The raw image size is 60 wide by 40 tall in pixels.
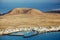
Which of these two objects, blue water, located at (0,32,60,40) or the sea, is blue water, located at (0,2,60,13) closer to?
the sea

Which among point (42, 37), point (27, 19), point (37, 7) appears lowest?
point (42, 37)

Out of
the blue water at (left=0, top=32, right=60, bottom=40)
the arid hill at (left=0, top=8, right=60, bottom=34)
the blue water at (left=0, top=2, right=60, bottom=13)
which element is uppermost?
the blue water at (left=0, top=2, right=60, bottom=13)

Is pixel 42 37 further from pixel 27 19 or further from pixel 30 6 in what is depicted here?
pixel 30 6

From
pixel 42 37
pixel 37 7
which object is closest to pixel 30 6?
pixel 37 7

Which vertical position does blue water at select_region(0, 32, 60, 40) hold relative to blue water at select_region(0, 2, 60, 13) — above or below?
below

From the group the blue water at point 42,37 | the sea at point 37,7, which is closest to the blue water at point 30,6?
the sea at point 37,7

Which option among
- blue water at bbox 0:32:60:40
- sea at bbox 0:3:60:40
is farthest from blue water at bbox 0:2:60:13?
blue water at bbox 0:32:60:40

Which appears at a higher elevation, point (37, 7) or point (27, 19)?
point (37, 7)

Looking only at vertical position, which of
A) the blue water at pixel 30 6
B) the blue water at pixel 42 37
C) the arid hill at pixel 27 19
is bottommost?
the blue water at pixel 42 37

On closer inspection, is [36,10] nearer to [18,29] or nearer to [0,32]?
[18,29]

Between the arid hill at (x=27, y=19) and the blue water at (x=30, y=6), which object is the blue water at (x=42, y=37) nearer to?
the arid hill at (x=27, y=19)
